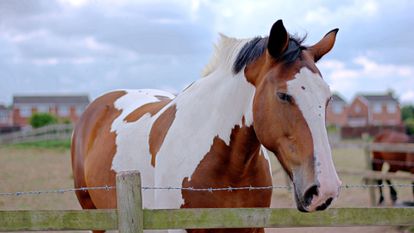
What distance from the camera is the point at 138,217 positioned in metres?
2.66

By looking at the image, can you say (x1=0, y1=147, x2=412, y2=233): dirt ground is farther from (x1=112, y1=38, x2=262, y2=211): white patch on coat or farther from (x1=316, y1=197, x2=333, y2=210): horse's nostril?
(x1=316, y1=197, x2=333, y2=210): horse's nostril

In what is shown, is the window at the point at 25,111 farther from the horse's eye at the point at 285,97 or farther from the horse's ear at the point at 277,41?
the horse's eye at the point at 285,97

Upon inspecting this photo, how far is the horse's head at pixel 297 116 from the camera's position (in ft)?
8.15

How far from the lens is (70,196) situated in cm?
1077

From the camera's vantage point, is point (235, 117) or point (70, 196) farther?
point (70, 196)

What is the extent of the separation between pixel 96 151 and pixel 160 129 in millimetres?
1321

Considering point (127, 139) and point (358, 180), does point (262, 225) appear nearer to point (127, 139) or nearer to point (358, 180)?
point (127, 139)

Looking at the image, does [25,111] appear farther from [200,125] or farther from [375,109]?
[200,125]

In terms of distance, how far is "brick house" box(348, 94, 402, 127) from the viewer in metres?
75.1

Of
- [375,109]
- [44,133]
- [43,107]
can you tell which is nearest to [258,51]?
[44,133]

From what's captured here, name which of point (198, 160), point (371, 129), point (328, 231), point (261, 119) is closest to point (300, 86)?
point (261, 119)

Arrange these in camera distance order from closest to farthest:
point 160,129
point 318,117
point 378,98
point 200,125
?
point 318,117, point 200,125, point 160,129, point 378,98

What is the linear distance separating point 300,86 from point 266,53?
18.0 inches

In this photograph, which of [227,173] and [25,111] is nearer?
[227,173]
